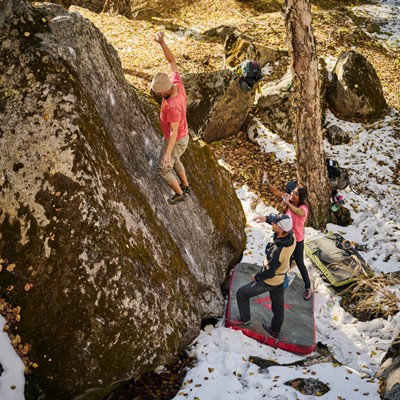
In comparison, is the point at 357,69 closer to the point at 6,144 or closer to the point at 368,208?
the point at 368,208

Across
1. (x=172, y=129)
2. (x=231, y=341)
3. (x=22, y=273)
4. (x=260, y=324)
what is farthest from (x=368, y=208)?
(x=22, y=273)

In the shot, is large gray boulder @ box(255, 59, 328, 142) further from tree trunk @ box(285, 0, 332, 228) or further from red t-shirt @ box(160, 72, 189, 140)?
red t-shirt @ box(160, 72, 189, 140)

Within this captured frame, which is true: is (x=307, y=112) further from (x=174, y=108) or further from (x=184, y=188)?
(x=174, y=108)

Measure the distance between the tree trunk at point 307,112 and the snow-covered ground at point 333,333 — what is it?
2.90 ft

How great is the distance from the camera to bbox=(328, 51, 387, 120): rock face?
515 inches

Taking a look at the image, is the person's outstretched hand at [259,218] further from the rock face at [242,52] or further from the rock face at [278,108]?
the rock face at [242,52]

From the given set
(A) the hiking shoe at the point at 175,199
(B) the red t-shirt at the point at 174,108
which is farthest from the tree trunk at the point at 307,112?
(A) the hiking shoe at the point at 175,199

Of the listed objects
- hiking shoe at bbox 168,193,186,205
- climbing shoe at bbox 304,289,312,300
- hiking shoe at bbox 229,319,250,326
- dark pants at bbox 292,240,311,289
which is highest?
hiking shoe at bbox 168,193,186,205

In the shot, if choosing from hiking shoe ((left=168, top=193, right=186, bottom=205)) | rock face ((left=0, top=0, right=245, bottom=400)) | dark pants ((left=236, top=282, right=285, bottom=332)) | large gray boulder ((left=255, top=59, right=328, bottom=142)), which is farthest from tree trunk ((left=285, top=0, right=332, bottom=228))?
rock face ((left=0, top=0, right=245, bottom=400))

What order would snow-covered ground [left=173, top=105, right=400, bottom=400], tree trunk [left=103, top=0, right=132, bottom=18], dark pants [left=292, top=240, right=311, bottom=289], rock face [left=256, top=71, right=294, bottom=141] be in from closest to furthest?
1. snow-covered ground [left=173, top=105, right=400, bottom=400]
2. dark pants [left=292, top=240, right=311, bottom=289]
3. rock face [left=256, top=71, right=294, bottom=141]
4. tree trunk [left=103, top=0, right=132, bottom=18]

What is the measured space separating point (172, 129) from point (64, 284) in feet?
8.12

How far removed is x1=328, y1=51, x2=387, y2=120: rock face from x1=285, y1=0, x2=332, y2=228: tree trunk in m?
4.64

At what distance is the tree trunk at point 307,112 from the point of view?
832 cm

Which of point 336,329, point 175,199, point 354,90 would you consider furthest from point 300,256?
point 354,90
